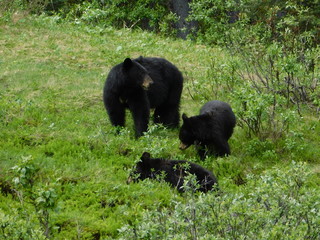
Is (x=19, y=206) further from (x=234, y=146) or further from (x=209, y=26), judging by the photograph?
(x=209, y=26)

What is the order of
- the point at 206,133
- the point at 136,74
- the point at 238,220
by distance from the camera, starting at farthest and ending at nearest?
the point at 136,74 → the point at 206,133 → the point at 238,220

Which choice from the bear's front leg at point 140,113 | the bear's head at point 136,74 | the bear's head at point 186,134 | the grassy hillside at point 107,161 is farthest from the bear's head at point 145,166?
the bear's head at point 136,74

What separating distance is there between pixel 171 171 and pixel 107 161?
1112 millimetres

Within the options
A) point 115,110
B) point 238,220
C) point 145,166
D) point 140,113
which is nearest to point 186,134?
point 140,113

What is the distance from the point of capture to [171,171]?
26.7 feet

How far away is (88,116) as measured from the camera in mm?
10656

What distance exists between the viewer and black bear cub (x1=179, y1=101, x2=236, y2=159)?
29.9ft

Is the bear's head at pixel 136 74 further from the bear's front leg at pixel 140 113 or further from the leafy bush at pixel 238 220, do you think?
the leafy bush at pixel 238 220

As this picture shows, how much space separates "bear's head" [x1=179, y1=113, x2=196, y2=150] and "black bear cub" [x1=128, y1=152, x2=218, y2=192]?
0.97 m

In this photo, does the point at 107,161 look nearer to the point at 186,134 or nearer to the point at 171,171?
the point at 171,171

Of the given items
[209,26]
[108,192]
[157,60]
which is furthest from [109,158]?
[209,26]

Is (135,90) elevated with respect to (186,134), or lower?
elevated

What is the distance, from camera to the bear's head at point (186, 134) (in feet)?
Answer: 30.0

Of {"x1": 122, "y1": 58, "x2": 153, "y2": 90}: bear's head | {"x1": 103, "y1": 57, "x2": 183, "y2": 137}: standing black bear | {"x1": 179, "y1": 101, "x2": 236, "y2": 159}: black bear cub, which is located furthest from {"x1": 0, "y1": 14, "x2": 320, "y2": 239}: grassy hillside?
{"x1": 122, "y1": 58, "x2": 153, "y2": 90}: bear's head
